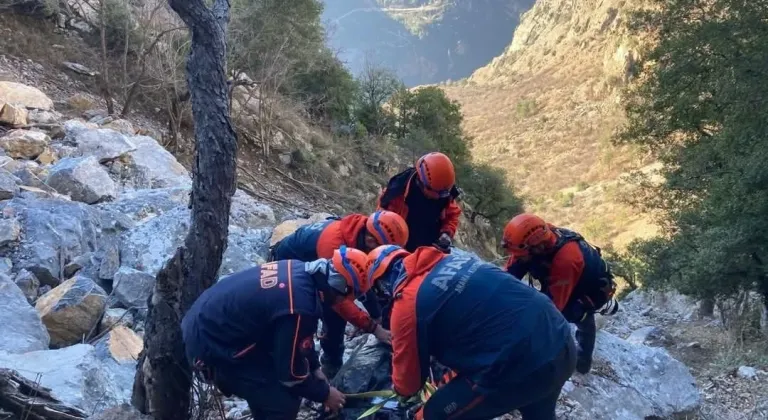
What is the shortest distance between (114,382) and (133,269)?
1.81 metres

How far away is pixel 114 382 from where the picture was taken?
397cm

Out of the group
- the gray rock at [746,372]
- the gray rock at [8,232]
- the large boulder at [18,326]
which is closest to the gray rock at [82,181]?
the gray rock at [8,232]

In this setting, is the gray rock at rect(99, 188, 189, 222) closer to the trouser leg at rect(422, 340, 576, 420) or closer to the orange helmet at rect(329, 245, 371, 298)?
the orange helmet at rect(329, 245, 371, 298)

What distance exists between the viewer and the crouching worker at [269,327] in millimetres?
3072

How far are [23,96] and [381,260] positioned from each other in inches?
352

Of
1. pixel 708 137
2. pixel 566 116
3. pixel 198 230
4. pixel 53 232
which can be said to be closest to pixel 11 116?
pixel 53 232

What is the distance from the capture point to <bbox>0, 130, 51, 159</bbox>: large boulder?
8117 millimetres

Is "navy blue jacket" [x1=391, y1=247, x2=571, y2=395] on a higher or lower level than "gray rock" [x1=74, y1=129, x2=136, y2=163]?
lower

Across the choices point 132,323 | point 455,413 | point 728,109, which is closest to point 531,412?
point 455,413

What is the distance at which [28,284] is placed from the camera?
5.19 metres

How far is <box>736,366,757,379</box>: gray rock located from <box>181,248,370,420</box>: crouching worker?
489 cm

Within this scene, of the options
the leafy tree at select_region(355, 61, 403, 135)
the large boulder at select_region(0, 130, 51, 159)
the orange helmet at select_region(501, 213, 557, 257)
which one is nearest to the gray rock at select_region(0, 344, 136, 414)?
the orange helmet at select_region(501, 213, 557, 257)

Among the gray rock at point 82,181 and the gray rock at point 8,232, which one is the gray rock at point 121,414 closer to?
the gray rock at point 8,232

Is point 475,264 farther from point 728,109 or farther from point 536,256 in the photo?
point 728,109
